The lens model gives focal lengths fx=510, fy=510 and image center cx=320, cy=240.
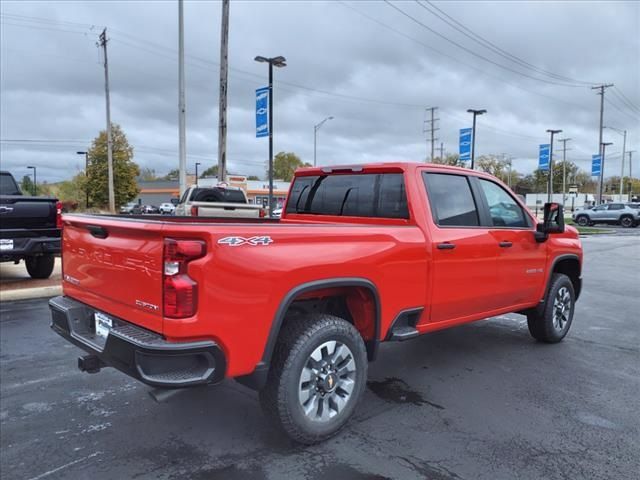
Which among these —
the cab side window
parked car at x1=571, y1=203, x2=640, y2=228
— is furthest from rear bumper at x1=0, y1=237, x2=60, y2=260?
parked car at x1=571, y1=203, x2=640, y2=228

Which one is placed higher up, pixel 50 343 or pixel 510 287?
pixel 510 287

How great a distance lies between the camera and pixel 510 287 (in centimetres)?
497

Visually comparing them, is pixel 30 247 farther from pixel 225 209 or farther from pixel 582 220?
pixel 582 220

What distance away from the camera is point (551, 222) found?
5.18 metres

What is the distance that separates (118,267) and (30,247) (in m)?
5.76

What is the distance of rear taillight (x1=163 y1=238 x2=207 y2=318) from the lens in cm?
272

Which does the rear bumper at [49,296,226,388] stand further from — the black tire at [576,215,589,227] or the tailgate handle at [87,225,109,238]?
the black tire at [576,215,589,227]

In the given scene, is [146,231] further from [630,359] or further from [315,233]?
[630,359]

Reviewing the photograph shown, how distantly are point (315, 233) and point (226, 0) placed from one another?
1679cm

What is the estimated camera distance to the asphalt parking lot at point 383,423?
310 centimetres

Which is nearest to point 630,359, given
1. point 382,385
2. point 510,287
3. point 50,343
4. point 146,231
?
point 510,287

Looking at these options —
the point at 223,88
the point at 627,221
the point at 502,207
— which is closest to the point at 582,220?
the point at 627,221

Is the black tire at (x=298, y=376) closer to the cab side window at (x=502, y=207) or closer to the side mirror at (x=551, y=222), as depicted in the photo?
the cab side window at (x=502, y=207)

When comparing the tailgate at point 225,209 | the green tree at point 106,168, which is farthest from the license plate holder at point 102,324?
the green tree at point 106,168
